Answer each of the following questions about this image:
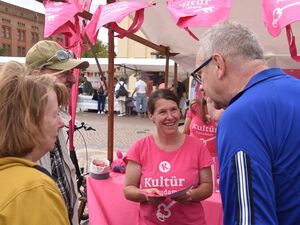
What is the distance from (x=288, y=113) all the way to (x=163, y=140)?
1.34 metres

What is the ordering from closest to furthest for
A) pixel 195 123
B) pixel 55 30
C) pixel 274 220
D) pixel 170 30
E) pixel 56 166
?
pixel 274 220 → pixel 56 166 → pixel 55 30 → pixel 195 123 → pixel 170 30

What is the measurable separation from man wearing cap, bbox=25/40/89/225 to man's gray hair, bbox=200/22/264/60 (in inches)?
39.1

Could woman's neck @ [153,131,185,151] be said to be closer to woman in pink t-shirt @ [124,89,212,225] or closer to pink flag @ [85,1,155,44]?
woman in pink t-shirt @ [124,89,212,225]

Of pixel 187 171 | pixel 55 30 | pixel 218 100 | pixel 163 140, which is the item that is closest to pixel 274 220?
pixel 218 100

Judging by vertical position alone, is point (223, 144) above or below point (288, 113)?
below

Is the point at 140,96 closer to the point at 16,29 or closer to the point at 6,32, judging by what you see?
the point at 6,32

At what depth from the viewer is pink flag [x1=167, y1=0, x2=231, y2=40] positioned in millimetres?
2352

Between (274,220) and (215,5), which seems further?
(215,5)

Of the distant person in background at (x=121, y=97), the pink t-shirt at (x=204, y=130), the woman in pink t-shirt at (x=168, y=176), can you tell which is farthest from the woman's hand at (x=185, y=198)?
the distant person in background at (x=121, y=97)

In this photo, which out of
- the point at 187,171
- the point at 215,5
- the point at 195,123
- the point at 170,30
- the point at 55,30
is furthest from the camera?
the point at 170,30

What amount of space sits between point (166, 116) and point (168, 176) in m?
0.41

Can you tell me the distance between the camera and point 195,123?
411 cm

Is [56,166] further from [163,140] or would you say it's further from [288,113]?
[288,113]

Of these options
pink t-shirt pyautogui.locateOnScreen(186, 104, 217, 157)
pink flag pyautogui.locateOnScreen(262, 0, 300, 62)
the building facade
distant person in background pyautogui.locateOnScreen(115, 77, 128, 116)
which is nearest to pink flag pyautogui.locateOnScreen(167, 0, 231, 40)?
pink flag pyautogui.locateOnScreen(262, 0, 300, 62)
